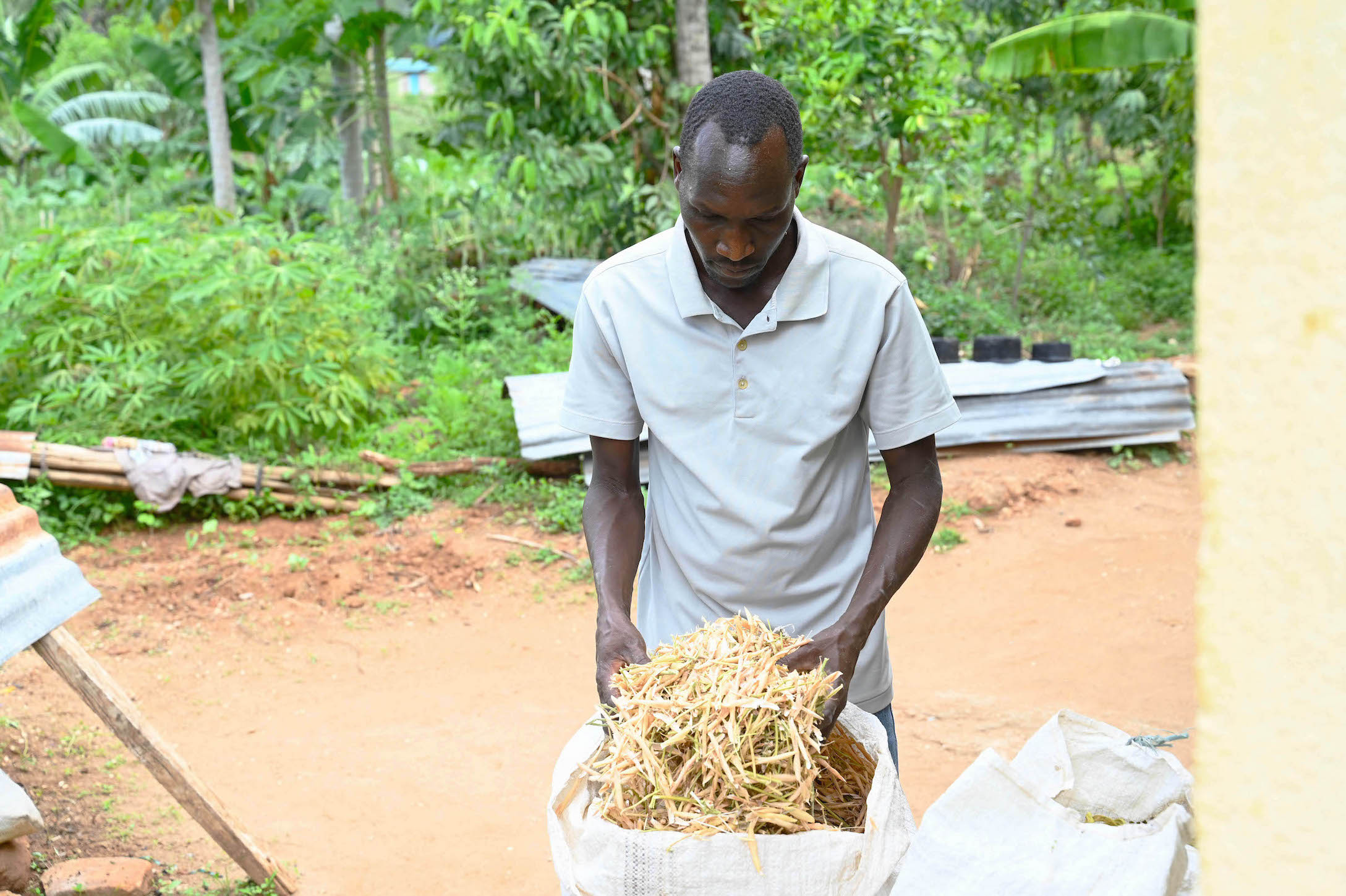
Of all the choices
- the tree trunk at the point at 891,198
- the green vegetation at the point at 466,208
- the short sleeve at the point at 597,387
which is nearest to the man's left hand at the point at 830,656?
the short sleeve at the point at 597,387

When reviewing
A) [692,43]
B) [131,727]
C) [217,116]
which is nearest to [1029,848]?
[131,727]

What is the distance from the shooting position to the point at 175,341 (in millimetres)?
6820

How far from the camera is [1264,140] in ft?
1.69

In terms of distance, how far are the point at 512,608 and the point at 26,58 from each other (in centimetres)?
1022

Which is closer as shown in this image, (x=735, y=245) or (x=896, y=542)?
(x=735, y=245)

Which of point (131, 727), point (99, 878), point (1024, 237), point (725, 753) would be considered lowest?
point (99, 878)

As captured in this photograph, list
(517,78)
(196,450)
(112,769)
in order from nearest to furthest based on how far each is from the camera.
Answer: (112,769)
(196,450)
(517,78)

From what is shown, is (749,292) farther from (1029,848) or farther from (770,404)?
(1029,848)

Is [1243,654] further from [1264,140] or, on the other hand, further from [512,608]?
[512,608]

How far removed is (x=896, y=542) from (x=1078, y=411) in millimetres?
5692

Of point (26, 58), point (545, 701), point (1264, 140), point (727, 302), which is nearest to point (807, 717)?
point (727, 302)

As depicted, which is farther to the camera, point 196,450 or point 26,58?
point 26,58

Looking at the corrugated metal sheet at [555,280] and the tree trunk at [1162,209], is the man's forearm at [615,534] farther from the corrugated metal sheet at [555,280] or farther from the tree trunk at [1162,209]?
the tree trunk at [1162,209]

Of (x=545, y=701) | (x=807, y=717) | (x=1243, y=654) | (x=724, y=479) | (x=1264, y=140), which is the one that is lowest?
(x=545, y=701)
